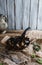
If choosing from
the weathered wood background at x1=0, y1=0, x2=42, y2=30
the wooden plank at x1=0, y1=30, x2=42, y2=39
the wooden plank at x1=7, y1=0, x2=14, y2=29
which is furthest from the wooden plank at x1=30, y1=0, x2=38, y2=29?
the wooden plank at x1=7, y1=0, x2=14, y2=29

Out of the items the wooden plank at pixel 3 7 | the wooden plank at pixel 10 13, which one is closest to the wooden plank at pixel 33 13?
the wooden plank at pixel 10 13

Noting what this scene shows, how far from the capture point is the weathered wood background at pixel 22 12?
8.02ft

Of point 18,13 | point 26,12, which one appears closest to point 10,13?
point 18,13

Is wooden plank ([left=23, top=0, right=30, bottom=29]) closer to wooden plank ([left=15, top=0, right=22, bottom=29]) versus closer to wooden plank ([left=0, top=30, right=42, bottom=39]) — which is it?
wooden plank ([left=15, top=0, right=22, bottom=29])

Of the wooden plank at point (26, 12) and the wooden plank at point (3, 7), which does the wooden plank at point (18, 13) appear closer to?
the wooden plank at point (26, 12)

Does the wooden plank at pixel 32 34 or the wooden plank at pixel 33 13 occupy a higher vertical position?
the wooden plank at pixel 33 13

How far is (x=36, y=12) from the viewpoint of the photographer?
8.20 ft

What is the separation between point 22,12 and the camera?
2488 mm

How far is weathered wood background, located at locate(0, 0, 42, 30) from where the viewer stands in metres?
2.45

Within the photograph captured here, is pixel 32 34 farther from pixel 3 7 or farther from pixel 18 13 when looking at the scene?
pixel 3 7

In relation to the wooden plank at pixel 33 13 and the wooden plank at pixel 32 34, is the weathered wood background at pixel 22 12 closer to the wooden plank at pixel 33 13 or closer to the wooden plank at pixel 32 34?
the wooden plank at pixel 33 13

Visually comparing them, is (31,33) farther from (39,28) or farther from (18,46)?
(18,46)

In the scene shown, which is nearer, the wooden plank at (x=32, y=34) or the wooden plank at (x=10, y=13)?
the wooden plank at (x=32, y=34)

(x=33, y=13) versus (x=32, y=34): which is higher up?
(x=33, y=13)
